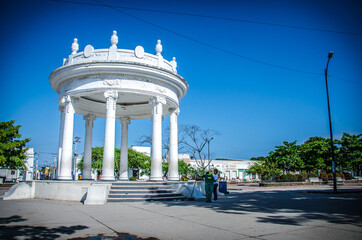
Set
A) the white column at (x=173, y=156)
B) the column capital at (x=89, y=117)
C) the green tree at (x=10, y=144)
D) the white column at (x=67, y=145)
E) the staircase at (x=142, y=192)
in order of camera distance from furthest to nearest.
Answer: the green tree at (x=10, y=144) → the column capital at (x=89, y=117) → the white column at (x=173, y=156) → the white column at (x=67, y=145) → the staircase at (x=142, y=192)

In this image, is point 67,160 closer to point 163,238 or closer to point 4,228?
point 4,228

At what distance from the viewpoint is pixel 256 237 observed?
21.0ft

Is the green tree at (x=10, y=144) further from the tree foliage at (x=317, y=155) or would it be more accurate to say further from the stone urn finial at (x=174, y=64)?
the tree foliage at (x=317, y=155)

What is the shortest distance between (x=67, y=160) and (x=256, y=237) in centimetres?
1548

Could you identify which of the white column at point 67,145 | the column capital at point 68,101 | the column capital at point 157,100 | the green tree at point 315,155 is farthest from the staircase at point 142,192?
the green tree at point 315,155

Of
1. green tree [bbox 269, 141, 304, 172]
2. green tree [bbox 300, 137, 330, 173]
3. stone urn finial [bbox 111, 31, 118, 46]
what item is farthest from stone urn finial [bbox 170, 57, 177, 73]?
green tree [bbox 300, 137, 330, 173]

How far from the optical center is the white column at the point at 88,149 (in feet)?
79.4

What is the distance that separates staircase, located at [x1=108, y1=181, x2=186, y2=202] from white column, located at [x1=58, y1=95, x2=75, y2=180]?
4057mm

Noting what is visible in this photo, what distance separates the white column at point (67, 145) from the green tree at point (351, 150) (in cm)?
6112

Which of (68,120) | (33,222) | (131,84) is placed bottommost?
(33,222)

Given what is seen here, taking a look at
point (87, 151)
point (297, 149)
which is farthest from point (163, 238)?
point (297, 149)

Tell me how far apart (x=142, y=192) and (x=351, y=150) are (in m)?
61.3

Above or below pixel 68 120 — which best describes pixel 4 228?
below

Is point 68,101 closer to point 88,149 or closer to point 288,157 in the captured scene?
point 88,149
